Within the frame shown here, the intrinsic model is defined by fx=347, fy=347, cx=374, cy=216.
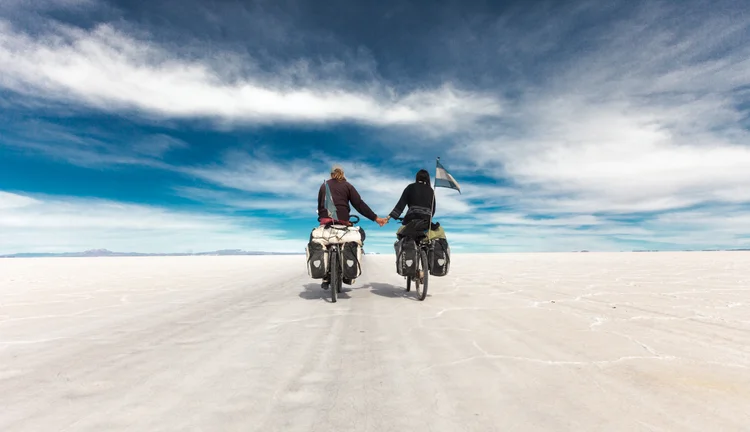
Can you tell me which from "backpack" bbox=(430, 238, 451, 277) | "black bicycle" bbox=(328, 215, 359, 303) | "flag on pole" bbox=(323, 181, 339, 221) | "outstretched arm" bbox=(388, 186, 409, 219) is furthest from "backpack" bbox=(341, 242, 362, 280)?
"backpack" bbox=(430, 238, 451, 277)

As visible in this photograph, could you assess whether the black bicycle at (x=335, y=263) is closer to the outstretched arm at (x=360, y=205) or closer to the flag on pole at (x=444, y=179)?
the outstretched arm at (x=360, y=205)

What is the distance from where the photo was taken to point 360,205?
6207 millimetres

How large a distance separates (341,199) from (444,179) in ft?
6.19

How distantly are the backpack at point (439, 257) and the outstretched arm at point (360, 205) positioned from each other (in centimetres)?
120

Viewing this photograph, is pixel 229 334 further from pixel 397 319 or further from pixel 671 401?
pixel 671 401

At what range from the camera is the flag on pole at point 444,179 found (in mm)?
6195

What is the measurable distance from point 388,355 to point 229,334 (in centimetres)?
176

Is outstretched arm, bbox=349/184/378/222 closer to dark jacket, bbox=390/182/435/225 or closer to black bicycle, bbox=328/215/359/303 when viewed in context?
dark jacket, bbox=390/182/435/225

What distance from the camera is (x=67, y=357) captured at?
2830 millimetres

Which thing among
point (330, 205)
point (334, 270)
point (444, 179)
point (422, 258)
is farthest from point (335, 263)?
point (444, 179)

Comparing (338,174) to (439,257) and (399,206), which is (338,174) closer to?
(399,206)

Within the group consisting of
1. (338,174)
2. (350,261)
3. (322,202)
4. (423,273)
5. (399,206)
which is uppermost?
(338,174)

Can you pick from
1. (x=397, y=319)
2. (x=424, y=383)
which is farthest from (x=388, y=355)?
(x=397, y=319)

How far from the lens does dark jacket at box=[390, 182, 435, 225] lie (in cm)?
602
